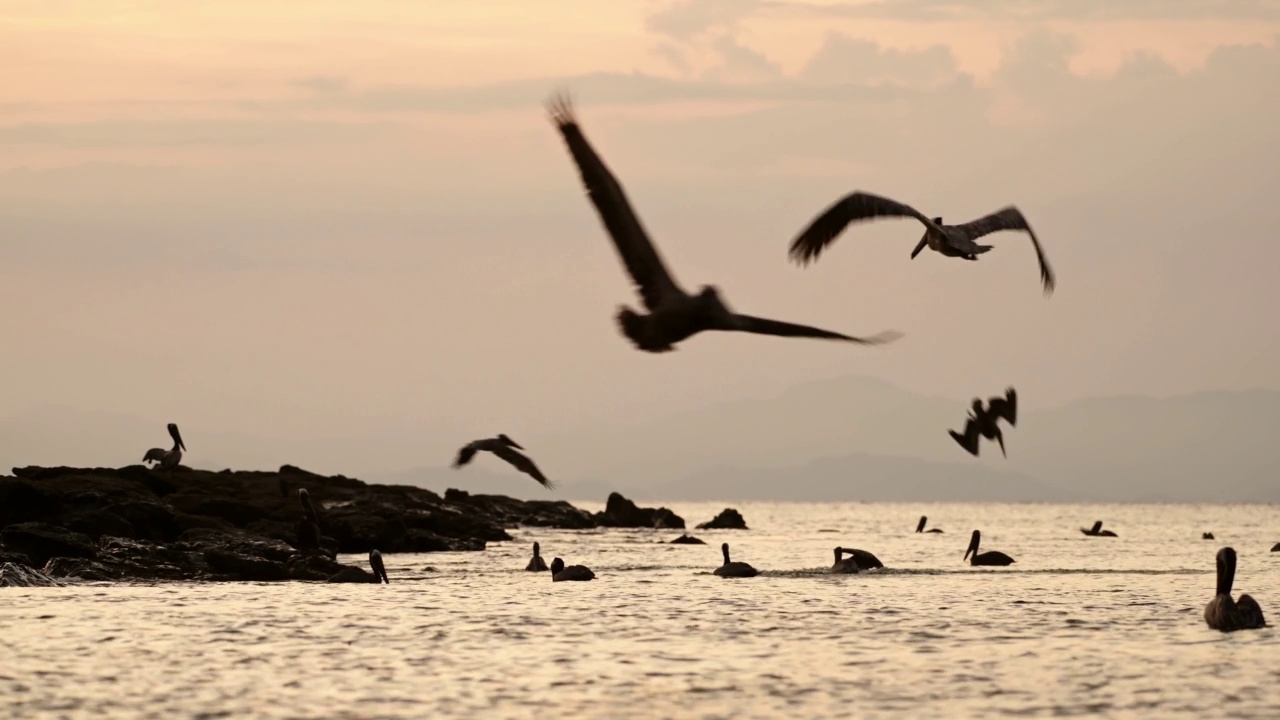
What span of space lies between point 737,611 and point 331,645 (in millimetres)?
7330

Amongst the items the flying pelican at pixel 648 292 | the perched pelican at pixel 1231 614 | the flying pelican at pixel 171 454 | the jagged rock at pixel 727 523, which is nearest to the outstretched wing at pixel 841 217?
the flying pelican at pixel 648 292

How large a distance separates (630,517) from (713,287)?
6866cm

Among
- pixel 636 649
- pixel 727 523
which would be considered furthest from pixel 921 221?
pixel 727 523

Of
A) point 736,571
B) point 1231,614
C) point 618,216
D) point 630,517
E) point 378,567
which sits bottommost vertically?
point 378,567

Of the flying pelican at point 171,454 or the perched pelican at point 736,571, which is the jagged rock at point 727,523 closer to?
the flying pelican at point 171,454

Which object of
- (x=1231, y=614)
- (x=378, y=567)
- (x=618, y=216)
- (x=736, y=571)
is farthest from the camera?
(x=736, y=571)

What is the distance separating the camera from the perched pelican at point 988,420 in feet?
99.9

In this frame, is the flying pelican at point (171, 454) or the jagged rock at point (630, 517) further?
the jagged rock at point (630, 517)

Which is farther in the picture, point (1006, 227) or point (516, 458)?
point (516, 458)

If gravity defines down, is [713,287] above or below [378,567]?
above

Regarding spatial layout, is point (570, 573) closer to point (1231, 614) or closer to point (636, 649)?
point (636, 649)

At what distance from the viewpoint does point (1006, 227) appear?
21.8m

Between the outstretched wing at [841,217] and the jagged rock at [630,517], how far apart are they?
61.6 m

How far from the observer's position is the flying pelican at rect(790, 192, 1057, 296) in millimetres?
18641
